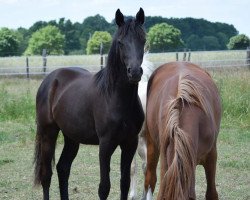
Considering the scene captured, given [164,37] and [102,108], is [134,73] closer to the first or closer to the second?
[102,108]

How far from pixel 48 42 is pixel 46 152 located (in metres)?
33.5

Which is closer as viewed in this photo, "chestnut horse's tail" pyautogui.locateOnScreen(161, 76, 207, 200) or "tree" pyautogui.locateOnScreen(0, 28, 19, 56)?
"chestnut horse's tail" pyautogui.locateOnScreen(161, 76, 207, 200)

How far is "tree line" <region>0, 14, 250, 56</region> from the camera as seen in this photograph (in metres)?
36.4

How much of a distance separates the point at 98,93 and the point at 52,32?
34391mm

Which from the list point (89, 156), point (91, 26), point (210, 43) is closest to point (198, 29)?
point (210, 43)

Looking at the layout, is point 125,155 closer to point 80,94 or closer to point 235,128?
point 80,94

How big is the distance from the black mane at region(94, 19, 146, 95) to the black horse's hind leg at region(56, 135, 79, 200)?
112 cm

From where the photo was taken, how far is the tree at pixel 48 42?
38438 mm

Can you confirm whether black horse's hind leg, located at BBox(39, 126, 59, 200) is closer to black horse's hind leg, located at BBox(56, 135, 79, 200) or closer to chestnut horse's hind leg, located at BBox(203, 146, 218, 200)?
black horse's hind leg, located at BBox(56, 135, 79, 200)

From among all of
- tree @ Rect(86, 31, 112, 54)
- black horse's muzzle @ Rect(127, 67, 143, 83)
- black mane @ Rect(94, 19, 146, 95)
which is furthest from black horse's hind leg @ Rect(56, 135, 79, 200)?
tree @ Rect(86, 31, 112, 54)

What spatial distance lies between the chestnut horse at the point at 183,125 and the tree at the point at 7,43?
3176 centimetres

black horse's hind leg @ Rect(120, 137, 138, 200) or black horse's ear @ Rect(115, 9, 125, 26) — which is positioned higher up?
black horse's ear @ Rect(115, 9, 125, 26)

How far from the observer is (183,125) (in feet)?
11.8

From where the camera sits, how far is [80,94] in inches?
208
